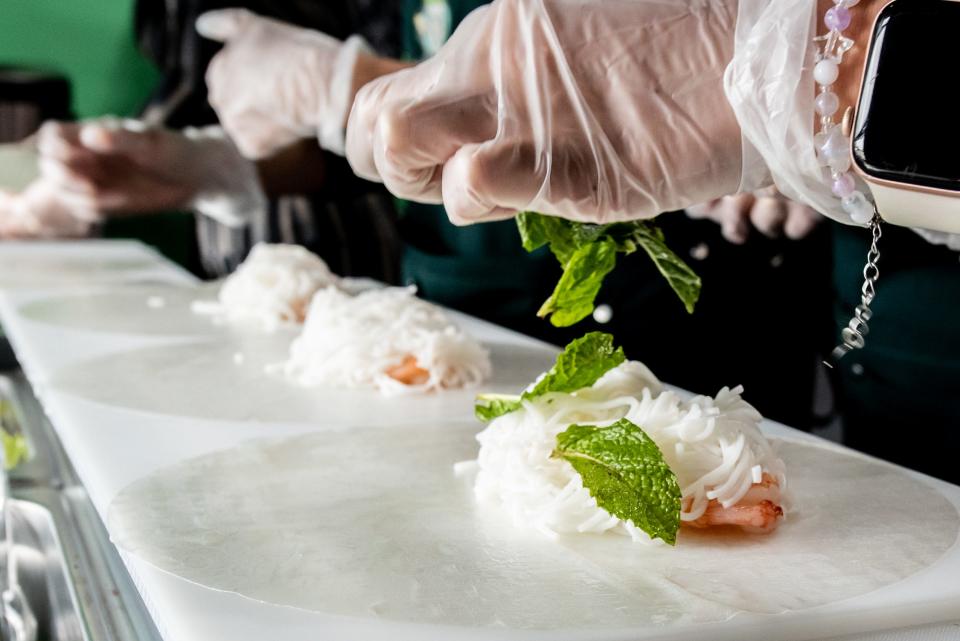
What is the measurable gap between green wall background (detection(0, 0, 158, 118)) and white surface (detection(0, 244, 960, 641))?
8.74 feet

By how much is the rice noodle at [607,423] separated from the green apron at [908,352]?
86 cm

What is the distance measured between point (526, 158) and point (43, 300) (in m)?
1.71

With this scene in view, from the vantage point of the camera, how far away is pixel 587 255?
1222 mm

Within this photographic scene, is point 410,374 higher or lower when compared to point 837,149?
lower

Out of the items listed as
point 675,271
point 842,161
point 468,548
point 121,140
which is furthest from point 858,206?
point 121,140

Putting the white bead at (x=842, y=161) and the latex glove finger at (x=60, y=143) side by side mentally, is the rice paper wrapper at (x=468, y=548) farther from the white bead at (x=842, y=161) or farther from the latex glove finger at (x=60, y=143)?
the latex glove finger at (x=60, y=143)

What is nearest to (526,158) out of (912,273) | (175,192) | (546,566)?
(546,566)

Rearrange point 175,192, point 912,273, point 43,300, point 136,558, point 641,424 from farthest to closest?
point 175,192
point 43,300
point 912,273
point 641,424
point 136,558

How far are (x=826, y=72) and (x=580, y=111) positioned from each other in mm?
250

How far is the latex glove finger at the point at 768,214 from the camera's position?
2.03m

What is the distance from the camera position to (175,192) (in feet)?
11.7

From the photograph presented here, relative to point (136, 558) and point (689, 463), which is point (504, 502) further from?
point (136, 558)

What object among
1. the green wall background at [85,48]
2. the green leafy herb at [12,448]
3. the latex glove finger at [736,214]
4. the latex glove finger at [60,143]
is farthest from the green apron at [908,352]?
the green wall background at [85,48]

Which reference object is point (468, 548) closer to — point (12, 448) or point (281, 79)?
point (12, 448)
